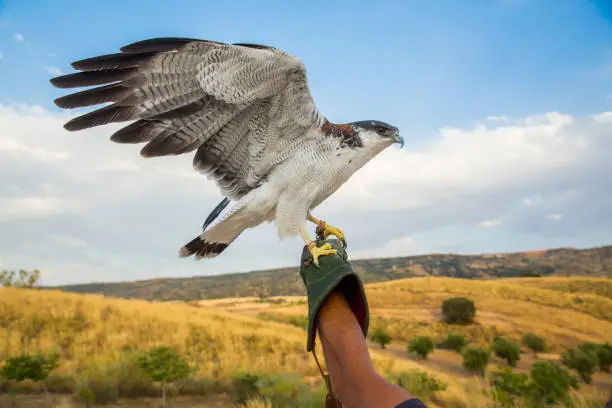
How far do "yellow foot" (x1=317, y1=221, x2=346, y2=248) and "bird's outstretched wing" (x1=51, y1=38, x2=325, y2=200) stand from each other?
92 centimetres

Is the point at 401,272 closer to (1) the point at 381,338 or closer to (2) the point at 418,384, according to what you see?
(1) the point at 381,338

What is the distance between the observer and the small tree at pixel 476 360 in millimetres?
16453

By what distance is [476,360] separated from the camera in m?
16.5

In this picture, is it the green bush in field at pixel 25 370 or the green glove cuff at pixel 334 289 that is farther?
the green bush in field at pixel 25 370

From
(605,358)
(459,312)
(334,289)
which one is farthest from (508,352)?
(334,289)

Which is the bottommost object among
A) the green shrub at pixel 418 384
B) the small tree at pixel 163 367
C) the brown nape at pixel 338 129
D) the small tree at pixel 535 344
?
the small tree at pixel 535 344

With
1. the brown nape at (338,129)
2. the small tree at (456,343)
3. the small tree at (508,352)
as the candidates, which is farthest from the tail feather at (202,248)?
the small tree at (456,343)

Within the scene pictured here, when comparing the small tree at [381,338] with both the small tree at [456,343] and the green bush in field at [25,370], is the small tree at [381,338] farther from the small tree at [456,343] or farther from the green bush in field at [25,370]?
the green bush in field at [25,370]

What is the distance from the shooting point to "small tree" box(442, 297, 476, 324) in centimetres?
2884

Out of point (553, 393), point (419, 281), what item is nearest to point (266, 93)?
point (553, 393)

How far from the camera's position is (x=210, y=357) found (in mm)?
11461

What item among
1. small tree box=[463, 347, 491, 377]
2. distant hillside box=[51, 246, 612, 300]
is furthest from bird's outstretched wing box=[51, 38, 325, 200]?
distant hillside box=[51, 246, 612, 300]

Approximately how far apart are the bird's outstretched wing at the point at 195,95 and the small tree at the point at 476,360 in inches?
619

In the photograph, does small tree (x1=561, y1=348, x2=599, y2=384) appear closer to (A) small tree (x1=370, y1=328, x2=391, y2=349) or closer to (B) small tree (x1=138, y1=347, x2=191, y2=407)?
(A) small tree (x1=370, y1=328, x2=391, y2=349)
